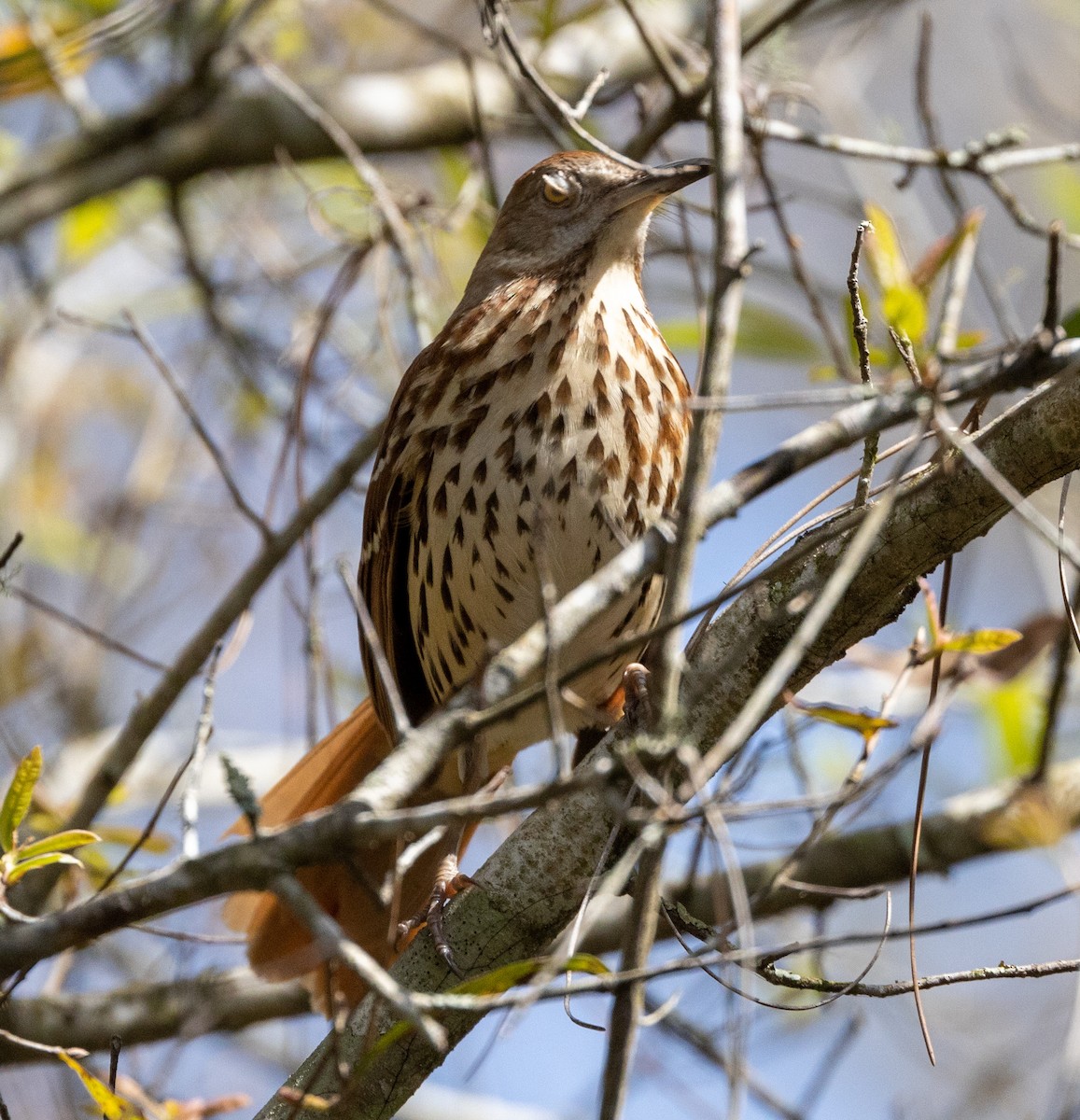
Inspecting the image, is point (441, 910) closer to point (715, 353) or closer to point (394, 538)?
point (394, 538)

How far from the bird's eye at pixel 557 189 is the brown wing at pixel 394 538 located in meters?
0.51

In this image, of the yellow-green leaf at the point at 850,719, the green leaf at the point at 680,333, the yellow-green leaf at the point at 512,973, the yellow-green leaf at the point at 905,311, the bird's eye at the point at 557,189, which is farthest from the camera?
the green leaf at the point at 680,333

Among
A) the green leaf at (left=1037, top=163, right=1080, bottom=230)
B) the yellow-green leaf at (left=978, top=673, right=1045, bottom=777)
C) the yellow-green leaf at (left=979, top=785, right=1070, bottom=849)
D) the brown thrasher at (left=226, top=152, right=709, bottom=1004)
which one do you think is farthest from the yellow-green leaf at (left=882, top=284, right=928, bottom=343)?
the green leaf at (left=1037, top=163, right=1080, bottom=230)

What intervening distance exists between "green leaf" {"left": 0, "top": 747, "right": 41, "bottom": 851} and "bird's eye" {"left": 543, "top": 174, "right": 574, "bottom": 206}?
2.01 m

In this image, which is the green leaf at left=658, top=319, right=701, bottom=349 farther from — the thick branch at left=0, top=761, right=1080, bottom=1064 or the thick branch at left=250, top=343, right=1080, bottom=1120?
the thick branch at left=250, top=343, right=1080, bottom=1120

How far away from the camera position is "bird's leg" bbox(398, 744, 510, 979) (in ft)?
8.04

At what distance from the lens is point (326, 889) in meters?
3.52

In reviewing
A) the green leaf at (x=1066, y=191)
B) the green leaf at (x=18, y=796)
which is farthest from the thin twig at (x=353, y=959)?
the green leaf at (x=1066, y=191)

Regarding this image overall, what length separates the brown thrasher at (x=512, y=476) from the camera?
310 cm

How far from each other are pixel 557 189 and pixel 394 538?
0.94 meters

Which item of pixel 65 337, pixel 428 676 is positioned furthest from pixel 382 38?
pixel 428 676

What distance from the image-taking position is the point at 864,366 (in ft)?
6.71

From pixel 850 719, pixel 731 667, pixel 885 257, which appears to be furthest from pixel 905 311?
pixel 850 719

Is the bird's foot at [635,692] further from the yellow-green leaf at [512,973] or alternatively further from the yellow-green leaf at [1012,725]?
the yellow-green leaf at [1012,725]
